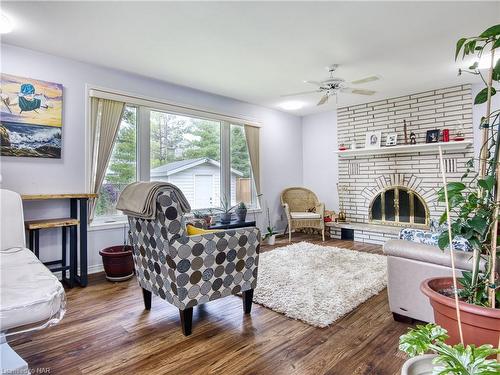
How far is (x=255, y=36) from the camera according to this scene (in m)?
2.85

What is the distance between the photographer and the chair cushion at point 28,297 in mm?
1148

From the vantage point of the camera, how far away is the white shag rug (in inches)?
98.1

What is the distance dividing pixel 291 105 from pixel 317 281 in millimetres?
3467

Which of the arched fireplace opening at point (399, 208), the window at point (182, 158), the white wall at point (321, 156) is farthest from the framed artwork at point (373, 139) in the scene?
the window at point (182, 158)

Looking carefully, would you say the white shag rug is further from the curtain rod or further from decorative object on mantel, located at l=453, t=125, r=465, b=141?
the curtain rod

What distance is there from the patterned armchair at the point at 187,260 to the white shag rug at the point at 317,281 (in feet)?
1.46

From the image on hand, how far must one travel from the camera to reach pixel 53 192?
3262 millimetres

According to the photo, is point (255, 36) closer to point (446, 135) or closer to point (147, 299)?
point (147, 299)

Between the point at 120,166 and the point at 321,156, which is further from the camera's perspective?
the point at 321,156

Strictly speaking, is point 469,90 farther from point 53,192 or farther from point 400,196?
point 53,192

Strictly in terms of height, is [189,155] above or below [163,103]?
below

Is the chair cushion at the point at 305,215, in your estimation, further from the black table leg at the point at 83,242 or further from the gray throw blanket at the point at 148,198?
the gray throw blanket at the point at 148,198

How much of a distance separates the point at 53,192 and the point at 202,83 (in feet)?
7.77

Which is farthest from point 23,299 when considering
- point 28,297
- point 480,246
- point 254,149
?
point 254,149
